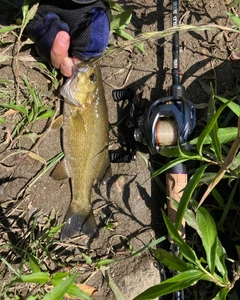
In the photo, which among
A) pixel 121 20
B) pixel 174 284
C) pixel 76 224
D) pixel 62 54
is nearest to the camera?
pixel 174 284

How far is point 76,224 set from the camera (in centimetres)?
298

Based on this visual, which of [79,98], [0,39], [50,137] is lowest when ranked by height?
[50,137]

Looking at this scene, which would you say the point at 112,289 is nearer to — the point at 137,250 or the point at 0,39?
the point at 137,250

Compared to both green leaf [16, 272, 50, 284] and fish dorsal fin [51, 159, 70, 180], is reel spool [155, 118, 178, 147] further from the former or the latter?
green leaf [16, 272, 50, 284]

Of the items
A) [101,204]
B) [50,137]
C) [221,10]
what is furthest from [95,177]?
[221,10]

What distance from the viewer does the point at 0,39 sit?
9.82 ft

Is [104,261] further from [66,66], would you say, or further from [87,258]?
[66,66]

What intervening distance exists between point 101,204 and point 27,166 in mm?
637

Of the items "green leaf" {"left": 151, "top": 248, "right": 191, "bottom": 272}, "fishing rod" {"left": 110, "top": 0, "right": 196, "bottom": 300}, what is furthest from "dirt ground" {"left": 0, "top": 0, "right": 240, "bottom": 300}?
"green leaf" {"left": 151, "top": 248, "right": 191, "bottom": 272}

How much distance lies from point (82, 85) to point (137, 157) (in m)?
0.73

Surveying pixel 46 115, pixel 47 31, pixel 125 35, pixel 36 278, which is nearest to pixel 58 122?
pixel 46 115

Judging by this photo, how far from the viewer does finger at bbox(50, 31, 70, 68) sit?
2.83m

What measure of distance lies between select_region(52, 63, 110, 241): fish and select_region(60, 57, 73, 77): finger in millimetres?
54

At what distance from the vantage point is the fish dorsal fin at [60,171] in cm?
304
